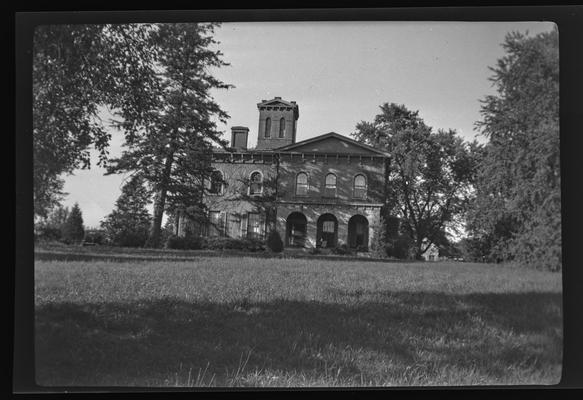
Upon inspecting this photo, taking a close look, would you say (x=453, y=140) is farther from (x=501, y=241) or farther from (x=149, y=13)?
(x=149, y=13)

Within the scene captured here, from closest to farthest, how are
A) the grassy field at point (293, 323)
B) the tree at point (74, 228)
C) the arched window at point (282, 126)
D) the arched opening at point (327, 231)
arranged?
the grassy field at point (293, 323) < the tree at point (74, 228) < the arched window at point (282, 126) < the arched opening at point (327, 231)

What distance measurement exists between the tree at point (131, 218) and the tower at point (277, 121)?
128cm

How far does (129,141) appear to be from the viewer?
4.22 meters

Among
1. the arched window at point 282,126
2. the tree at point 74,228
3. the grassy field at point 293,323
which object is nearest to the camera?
the grassy field at point 293,323

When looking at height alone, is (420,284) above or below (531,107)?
below

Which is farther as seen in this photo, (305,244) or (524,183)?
(305,244)

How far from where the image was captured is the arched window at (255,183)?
169 inches

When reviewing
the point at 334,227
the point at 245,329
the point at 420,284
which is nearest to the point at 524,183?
the point at 420,284

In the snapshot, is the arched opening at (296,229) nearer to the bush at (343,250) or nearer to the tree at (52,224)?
the bush at (343,250)

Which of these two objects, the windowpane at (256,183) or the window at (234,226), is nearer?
the window at (234,226)

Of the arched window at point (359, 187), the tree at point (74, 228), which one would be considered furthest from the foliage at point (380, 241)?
the tree at point (74, 228)

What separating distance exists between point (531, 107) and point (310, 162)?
210 centimetres

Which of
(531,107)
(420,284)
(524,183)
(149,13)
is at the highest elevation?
(149,13)

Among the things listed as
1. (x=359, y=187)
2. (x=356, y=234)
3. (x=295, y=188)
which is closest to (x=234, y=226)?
(x=295, y=188)
